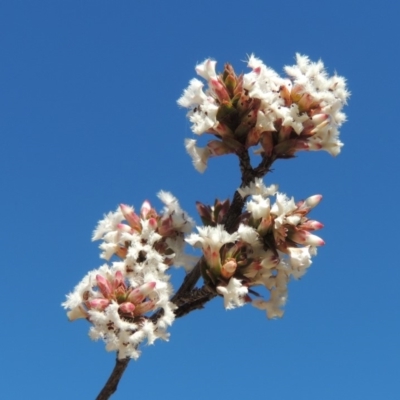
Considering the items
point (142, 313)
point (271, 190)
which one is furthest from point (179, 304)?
point (271, 190)

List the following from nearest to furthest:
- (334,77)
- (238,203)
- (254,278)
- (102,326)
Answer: (102,326) < (254,278) < (238,203) < (334,77)

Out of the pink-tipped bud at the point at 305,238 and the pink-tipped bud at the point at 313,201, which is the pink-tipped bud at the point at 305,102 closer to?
the pink-tipped bud at the point at 313,201

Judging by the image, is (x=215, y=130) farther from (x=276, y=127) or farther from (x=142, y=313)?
(x=142, y=313)

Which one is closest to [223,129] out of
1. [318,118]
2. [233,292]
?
[318,118]

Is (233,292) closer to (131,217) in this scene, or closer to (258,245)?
(258,245)

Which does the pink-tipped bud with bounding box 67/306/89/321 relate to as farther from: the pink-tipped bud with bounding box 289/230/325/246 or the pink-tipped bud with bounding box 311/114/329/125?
the pink-tipped bud with bounding box 311/114/329/125

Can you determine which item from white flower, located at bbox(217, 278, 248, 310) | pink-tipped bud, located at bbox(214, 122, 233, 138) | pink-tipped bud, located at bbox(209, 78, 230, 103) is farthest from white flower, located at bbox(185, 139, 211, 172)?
white flower, located at bbox(217, 278, 248, 310)
